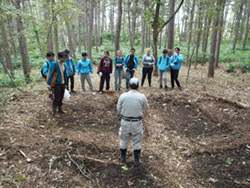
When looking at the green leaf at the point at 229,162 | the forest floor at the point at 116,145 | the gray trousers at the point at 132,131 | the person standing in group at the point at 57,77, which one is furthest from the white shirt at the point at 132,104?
the person standing in group at the point at 57,77

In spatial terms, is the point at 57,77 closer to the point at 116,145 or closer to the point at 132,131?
the point at 116,145

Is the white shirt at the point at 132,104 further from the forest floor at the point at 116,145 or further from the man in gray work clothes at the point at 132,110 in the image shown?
the forest floor at the point at 116,145

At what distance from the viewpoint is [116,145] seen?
14.9 feet

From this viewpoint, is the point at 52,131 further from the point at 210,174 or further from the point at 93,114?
the point at 210,174

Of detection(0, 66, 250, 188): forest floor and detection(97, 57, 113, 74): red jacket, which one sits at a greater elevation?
detection(97, 57, 113, 74): red jacket

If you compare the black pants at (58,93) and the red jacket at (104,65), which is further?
the red jacket at (104,65)

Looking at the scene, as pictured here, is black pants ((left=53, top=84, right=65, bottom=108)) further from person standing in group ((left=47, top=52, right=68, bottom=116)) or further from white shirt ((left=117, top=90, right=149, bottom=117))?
white shirt ((left=117, top=90, right=149, bottom=117))

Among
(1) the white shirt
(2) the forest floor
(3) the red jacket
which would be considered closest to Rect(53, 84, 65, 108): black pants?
(2) the forest floor

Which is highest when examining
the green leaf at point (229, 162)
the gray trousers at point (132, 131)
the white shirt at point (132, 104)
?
the white shirt at point (132, 104)

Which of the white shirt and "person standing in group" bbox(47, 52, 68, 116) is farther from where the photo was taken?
"person standing in group" bbox(47, 52, 68, 116)

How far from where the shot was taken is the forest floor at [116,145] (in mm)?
3343

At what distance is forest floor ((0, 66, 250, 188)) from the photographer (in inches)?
132

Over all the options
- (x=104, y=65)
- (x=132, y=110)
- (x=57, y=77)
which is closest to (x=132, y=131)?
(x=132, y=110)

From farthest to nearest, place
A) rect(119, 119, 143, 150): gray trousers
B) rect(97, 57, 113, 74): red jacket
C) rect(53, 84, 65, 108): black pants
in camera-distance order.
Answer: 1. rect(97, 57, 113, 74): red jacket
2. rect(53, 84, 65, 108): black pants
3. rect(119, 119, 143, 150): gray trousers
